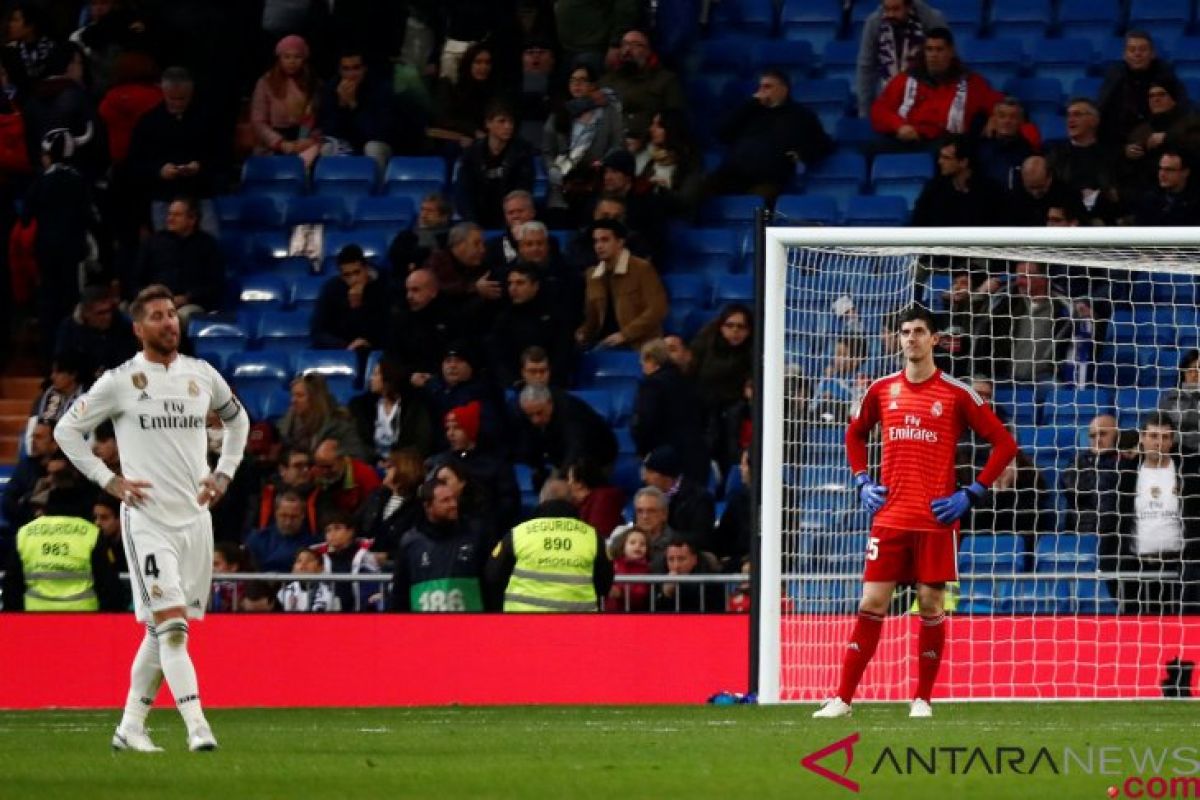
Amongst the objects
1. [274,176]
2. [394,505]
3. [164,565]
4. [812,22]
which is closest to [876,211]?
[812,22]

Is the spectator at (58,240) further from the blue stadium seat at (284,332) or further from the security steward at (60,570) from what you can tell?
the security steward at (60,570)

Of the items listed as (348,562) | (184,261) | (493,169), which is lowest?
(348,562)

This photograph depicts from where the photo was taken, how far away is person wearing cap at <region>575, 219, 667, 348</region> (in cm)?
1672

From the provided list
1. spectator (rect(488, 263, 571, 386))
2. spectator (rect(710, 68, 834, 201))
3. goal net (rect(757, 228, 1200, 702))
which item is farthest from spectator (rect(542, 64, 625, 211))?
goal net (rect(757, 228, 1200, 702))

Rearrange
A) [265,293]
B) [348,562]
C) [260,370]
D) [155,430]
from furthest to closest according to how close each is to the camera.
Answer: [265,293], [260,370], [348,562], [155,430]

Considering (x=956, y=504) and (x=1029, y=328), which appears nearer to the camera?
(x=956, y=504)

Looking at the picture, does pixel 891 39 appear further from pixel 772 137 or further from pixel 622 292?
pixel 622 292

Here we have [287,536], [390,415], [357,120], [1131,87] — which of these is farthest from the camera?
[357,120]

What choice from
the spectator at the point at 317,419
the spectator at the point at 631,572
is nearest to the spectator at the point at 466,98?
the spectator at the point at 317,419

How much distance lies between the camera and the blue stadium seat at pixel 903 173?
1786 centimetres

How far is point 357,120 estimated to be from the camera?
19266 mm

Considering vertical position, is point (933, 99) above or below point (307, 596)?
above

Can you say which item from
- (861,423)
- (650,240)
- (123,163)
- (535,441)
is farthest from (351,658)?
(123,163)

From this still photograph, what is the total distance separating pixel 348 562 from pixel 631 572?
5.44 feet
